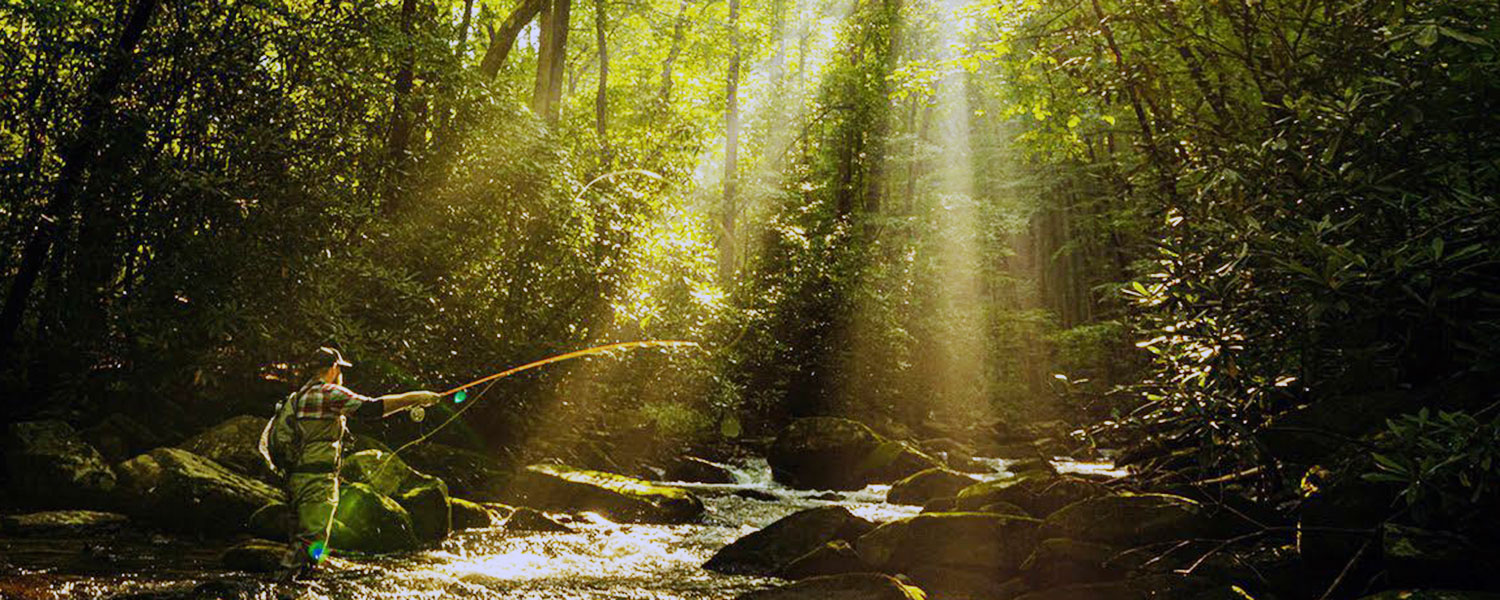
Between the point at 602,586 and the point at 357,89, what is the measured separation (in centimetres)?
781

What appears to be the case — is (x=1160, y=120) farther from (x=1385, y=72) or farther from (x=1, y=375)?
(x=1, y=375)

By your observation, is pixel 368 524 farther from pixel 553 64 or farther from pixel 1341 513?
pixel 553 64

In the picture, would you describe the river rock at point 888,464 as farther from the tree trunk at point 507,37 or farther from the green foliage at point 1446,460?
the green foliage at point 1446,460

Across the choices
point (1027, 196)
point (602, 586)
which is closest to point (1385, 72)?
point (602, 586)

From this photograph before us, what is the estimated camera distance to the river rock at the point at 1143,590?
Result: 7.40 meters

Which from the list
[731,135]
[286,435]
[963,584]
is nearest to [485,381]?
[286,435]

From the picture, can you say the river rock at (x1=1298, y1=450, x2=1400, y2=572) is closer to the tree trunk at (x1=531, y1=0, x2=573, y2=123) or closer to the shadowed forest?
the shadowed forest

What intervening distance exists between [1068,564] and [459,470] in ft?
30.4

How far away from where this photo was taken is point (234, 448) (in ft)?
37.0

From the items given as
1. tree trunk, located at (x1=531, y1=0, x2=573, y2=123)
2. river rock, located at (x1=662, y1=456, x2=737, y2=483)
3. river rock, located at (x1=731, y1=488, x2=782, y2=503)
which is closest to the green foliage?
river rock, located at (x1=731, y1=488, x2=782, y2=503)

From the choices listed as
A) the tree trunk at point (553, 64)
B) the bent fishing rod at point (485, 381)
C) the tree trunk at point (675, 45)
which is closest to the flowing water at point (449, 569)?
the bent fishing rod at point (485, 381)

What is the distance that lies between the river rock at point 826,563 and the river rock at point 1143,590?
2030 mm

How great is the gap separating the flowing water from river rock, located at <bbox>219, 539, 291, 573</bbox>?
0.44 feet

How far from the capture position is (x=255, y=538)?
9453 mm
